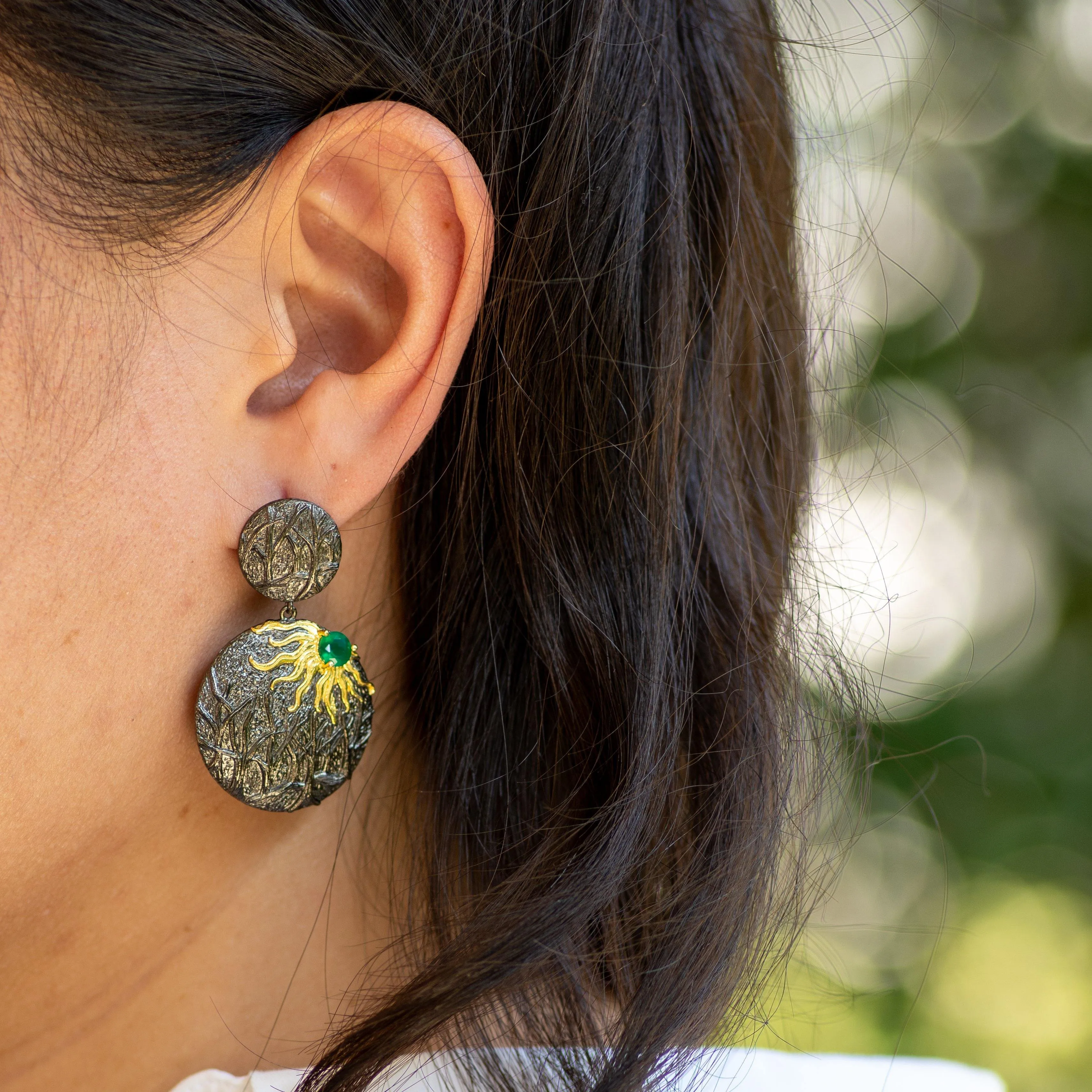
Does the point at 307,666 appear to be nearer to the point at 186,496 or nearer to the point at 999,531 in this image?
the point at 186,496

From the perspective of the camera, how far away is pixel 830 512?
0.95m

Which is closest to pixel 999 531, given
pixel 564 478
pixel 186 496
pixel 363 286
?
pixel 564 478

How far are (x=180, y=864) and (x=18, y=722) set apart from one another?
7.4 inches

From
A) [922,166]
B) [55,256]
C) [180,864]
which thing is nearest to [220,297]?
[55,256]

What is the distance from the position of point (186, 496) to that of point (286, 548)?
0.24 ft

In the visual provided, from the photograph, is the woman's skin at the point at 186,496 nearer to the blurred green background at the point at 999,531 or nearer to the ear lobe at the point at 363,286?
the ear lobe at the point at 363,286

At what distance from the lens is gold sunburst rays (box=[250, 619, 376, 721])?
0.69 meters

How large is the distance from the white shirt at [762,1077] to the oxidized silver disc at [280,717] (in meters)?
0.20

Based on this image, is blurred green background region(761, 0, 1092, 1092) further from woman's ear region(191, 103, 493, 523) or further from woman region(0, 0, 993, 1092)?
woman's ear region(191, 103, 493, 523)

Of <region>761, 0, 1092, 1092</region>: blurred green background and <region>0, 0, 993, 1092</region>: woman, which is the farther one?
<region>761, 0, 1092, 1092</region>: blurred green background

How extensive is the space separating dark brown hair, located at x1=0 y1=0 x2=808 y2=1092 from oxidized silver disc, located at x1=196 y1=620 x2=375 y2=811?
12 cm

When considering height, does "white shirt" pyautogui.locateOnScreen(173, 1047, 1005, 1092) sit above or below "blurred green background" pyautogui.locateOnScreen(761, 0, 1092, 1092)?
below

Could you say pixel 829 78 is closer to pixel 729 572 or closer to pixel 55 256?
pixel 729 572

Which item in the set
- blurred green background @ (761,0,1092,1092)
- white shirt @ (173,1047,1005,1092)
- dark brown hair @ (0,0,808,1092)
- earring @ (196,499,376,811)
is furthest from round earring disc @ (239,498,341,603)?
blurred green background @ (761,0,1092,1092)
